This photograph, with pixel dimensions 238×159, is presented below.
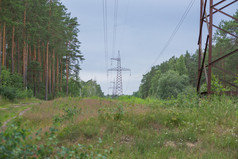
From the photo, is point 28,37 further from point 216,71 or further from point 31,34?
point 216,71

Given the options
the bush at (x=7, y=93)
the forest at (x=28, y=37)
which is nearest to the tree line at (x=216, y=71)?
the bush at (x=7, y=93)

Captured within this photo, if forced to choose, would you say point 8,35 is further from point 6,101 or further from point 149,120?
point 149,120

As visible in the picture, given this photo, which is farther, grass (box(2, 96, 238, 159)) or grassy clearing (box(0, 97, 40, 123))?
grassy clearing (box(0, 97, 40, 123))

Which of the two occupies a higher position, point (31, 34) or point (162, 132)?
point (31, 34)

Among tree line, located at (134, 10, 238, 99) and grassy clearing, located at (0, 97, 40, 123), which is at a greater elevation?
tree line, located at (134, 10, 238, 99)

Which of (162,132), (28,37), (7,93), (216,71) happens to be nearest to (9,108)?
(7,93)

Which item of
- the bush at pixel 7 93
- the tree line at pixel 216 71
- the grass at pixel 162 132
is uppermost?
the tree line at pixel 216 71

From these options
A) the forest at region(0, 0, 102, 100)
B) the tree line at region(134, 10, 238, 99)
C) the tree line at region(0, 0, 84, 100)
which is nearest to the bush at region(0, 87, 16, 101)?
the forest at region(0, 0, 102, 100)

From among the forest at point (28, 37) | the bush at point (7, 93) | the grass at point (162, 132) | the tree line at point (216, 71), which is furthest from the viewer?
the tree line at point (216, 71)

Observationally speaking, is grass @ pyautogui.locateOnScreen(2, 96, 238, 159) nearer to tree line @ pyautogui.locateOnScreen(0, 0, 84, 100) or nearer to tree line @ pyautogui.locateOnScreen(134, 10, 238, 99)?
tree line @ pyautogui.locateOnScreen(134, 10, 238, 99)

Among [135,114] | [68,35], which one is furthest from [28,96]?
[135,114]

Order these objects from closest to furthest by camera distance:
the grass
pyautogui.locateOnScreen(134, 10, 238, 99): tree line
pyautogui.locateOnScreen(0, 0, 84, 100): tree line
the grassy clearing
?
the grass, the grassy clearing, pyautogui.locateOnScreen(0, 0, 84, 100): tree line, pyautogui.locateOnScreen(134, 10, 238, 99): tree line

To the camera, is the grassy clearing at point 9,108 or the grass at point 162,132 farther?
the grassy clearing at point 9,108

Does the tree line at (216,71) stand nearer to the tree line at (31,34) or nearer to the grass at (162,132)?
the grass at (162,132)
